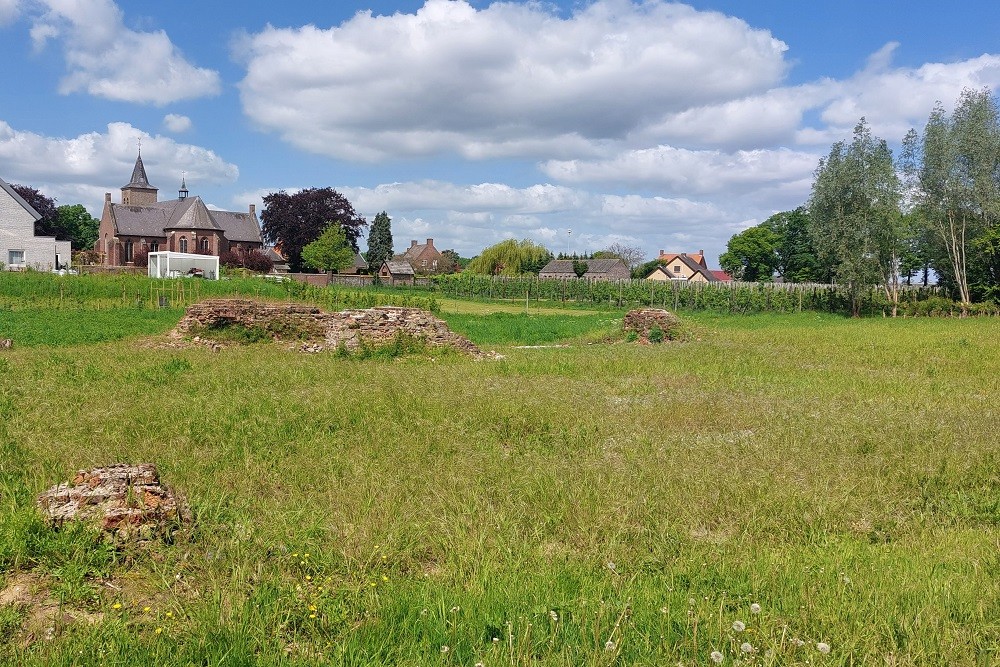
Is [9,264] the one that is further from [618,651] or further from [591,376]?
[618,651]

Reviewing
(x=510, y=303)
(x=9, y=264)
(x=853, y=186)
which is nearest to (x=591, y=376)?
(x=853, y=186)

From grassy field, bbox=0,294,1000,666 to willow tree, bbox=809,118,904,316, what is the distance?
34.4 meters

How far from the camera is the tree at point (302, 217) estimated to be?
86.5 meters

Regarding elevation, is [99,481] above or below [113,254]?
below

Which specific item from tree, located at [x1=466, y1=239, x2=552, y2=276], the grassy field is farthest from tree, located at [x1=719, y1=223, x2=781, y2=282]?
the grassy field

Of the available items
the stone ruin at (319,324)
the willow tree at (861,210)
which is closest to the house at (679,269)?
the willow tree at (861,210)

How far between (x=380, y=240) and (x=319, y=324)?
9187 cm

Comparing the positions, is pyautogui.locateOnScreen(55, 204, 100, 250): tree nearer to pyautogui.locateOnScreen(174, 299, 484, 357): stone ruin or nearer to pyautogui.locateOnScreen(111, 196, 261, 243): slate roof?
pyautogui.locateOnScreen(111, 196, 261, 243): slate roof

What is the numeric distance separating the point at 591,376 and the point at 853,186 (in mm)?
36760

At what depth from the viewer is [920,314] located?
4188cm

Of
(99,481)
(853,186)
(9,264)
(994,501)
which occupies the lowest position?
(994,501)

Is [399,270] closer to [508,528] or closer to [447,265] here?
[447,265]

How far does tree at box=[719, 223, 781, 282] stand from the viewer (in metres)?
105

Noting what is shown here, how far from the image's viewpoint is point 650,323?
73.9 feet
